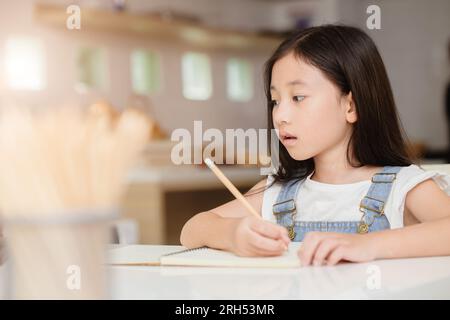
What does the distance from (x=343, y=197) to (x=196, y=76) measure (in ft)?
10.6

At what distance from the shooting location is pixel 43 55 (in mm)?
3426

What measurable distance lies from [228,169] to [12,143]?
3065 millimetres

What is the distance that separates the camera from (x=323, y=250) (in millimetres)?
753

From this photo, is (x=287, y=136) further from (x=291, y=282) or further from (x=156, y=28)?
(x=156, y=28)

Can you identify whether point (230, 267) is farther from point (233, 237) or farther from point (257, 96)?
point (257, 96)

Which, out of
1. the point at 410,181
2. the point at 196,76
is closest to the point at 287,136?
the point at 410,181

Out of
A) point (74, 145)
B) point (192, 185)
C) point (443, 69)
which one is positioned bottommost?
point (192, 185)

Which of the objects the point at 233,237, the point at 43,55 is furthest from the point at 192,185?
the point at 233,237

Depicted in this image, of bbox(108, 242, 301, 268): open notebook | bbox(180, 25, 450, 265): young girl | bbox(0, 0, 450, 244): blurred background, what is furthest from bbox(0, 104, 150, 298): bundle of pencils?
bbox(0, 0, 450, 244): blurred background

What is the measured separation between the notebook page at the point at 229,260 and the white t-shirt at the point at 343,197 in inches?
15.4

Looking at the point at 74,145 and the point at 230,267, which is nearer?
the point at 74,145

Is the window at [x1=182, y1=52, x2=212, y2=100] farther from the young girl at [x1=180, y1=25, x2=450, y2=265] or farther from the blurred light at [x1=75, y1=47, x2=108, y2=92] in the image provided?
the young girl at [x1=180, y1=25, x2=450, y2=265]

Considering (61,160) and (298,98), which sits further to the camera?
(298,98)
